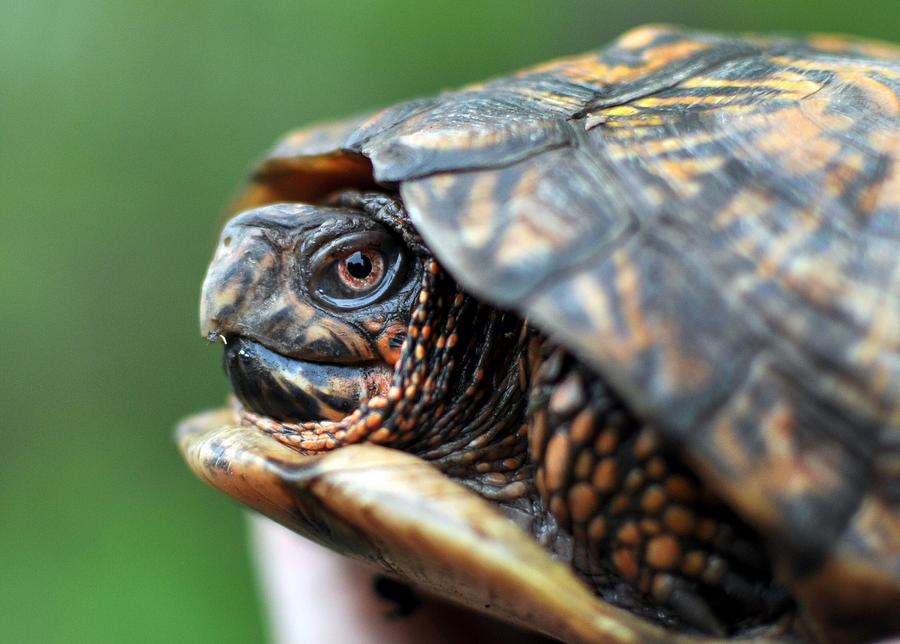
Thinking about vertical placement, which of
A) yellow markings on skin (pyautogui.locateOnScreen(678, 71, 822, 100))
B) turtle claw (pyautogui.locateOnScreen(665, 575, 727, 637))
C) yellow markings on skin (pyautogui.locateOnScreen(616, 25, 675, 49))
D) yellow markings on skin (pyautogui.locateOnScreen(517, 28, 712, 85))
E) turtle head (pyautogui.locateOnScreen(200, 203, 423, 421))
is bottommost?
turtle claw (pyautogui.locateOnScreen(665, 575, 727, 637))

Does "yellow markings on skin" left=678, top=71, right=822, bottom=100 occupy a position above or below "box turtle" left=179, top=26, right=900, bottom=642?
above

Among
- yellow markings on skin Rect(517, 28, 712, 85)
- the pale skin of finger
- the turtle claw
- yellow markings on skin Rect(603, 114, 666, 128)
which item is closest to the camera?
the turtle claw

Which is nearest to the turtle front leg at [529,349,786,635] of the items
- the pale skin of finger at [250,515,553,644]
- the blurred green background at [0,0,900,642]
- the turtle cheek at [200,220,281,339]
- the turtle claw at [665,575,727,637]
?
the turtle claw at [665,575,727,637]

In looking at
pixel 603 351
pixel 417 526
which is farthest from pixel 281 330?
pixel 603 351

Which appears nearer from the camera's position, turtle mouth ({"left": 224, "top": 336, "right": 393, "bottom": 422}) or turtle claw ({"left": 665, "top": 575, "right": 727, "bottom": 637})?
turtle claw ({"left": 665, "top": 575, "right": 727, "bottom": 637})

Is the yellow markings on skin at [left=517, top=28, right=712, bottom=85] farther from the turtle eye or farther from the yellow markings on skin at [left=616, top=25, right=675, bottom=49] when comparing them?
the turtle eye

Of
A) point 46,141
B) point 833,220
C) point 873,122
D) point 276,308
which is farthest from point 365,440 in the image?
point 46,141

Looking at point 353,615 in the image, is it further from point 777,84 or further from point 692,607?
point 777,84

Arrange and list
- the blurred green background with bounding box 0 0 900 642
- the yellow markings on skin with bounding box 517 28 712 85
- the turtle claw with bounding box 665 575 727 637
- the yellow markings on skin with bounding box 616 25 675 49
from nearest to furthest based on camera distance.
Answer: the turtle claw with bounding box 665 575 727 637, the yellow markings on skin with bounding box 517 28 712 85, the yellow markings on skin with bounding box 616 25 675 49, the blurred green background with bounding box 0 0 900 642
